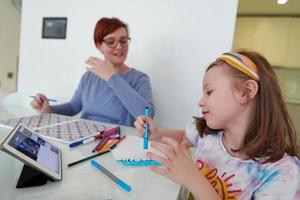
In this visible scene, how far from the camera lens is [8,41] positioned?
286 cm

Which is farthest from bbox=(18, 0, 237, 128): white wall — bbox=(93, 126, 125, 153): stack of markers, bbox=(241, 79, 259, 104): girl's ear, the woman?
bbox=(241, 79, 259, 104): girl's ear

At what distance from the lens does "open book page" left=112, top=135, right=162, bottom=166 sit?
53cm

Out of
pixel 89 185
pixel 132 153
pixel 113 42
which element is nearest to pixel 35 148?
pixel 89 185

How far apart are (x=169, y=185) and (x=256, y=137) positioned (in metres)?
0.22

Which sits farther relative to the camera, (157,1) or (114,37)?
(157,1)

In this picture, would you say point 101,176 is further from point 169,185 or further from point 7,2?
point 7,2

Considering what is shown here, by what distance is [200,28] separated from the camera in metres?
1.15

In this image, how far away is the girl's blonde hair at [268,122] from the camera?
488mm

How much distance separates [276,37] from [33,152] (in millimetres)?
2478

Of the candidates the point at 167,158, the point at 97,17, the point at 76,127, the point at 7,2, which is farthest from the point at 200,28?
the point at 7,2

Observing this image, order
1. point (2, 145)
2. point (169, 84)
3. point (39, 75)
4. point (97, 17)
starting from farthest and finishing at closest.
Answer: point (39, 75) → point (97, 17) → point (169, 84) → point (2, 145)

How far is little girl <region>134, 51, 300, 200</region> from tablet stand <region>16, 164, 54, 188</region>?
215mm

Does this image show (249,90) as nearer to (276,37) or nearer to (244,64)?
(244,64)

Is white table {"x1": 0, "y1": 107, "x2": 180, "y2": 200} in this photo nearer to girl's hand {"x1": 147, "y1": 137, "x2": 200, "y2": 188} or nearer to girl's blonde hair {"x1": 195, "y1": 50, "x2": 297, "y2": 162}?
girl's hand {"x1": 147, "y1": 137, "x2": 200, "y2": 188}
